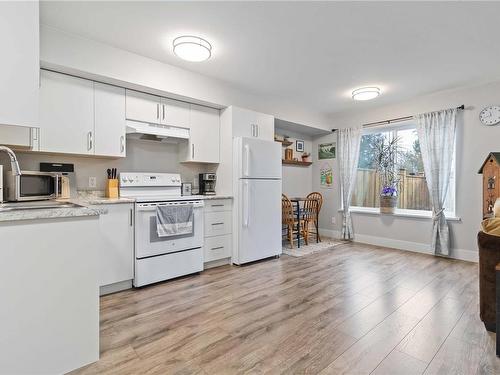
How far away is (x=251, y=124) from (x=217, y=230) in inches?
61.1

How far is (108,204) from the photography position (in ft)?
8.36

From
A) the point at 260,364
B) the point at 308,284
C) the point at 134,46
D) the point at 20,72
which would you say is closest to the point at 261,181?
the point at 308,284

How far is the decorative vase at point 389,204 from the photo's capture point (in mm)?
4496

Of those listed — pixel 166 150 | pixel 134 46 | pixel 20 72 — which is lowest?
pixel 166 150

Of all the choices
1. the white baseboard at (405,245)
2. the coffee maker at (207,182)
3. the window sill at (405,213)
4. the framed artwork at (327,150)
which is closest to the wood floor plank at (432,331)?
the white baseboard at (405,245)

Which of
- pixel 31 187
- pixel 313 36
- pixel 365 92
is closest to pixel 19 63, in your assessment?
pixel 31 187

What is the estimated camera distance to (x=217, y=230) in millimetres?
3465

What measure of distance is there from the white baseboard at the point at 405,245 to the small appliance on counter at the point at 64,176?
4425 millimetres

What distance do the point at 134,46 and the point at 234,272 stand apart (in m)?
2.71

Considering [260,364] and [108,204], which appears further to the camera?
[108,204]

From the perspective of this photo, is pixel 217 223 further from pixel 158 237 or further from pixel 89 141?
pixel 89 141

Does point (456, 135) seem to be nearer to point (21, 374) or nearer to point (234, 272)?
point (234, 272)

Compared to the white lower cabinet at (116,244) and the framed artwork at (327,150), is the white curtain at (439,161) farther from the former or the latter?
the white lower cabinet at (116,244)

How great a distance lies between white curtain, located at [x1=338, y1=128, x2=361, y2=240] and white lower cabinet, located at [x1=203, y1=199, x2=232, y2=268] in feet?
8.21
